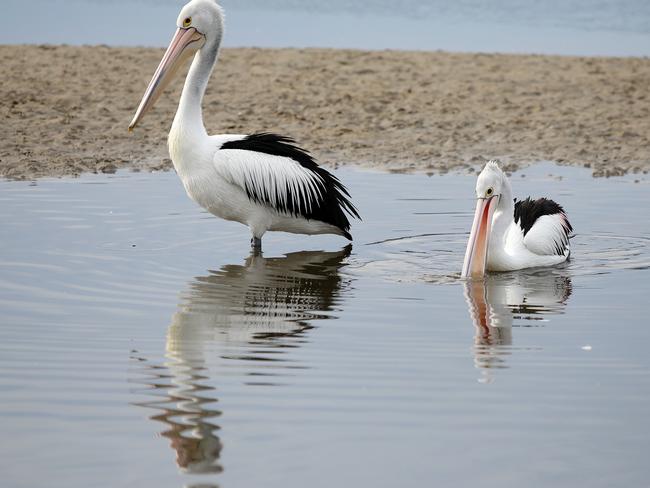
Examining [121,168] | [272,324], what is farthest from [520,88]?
[272,324]

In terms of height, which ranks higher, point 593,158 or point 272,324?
point 593,158

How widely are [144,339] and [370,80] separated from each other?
9.52 meters

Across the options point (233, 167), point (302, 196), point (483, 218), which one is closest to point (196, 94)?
point (233, 167)

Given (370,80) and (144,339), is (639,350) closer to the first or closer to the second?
(144,339)

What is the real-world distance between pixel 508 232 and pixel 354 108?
19.2ft

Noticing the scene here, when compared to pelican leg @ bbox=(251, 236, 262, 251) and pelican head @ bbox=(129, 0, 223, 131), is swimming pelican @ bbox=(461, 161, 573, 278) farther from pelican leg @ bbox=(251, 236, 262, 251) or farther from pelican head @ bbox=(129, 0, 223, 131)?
pelican head @ bbox=(129, 0, 223, 131)

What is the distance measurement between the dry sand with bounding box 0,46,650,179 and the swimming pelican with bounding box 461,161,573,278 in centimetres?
317

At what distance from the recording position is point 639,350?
497cm

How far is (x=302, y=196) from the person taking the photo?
7.59 meters

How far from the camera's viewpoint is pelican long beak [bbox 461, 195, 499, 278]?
6.54 m

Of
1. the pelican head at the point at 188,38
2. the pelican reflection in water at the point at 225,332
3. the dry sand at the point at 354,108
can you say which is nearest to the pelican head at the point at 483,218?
the pelican reflection in water at the point at 225,332

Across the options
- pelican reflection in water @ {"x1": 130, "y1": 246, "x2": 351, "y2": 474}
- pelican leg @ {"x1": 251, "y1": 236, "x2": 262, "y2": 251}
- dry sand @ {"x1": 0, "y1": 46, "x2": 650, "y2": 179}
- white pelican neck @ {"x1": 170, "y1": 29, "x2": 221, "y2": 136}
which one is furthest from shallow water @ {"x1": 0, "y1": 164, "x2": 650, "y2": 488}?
dry sand @ {"x1": 0, "y1": 46, "x2": 650, "y2": 179}

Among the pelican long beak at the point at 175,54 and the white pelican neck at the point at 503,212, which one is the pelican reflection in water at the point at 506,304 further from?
the pelican long beak at the point at 175,54

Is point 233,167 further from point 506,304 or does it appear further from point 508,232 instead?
point 506,304
